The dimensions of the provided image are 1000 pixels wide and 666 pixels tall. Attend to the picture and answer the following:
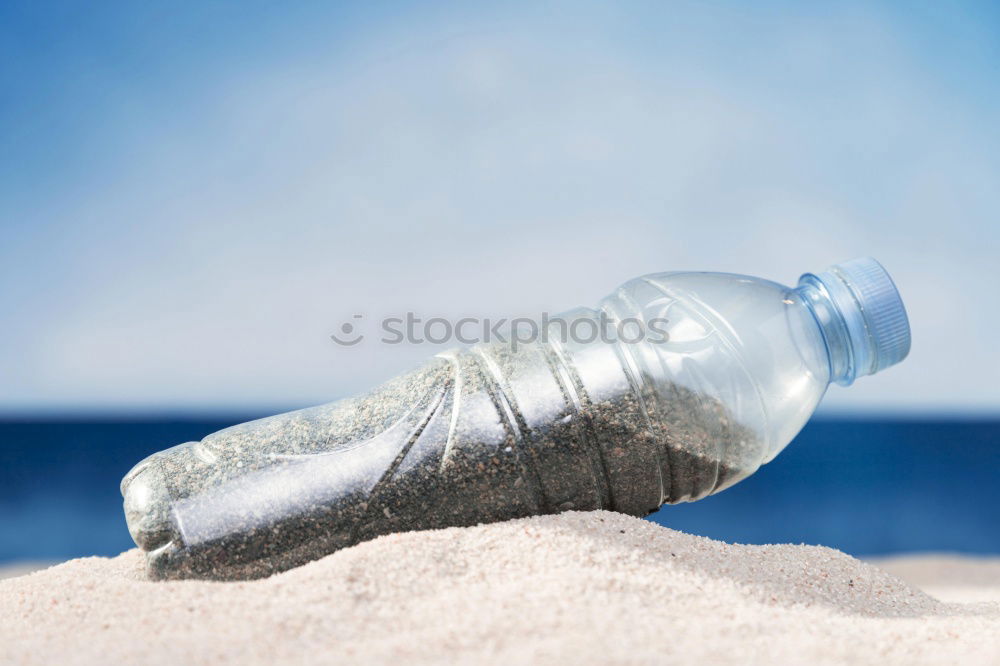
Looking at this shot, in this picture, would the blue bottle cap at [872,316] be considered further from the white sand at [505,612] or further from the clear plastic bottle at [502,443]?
the white sand at [505,612]

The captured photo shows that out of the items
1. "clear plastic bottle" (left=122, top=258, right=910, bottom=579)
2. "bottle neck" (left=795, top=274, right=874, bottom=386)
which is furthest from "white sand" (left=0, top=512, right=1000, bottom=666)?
"bottle neck" (left=795, top=274, right=874, bottom=386)

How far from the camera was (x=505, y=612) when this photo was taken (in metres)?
1.61

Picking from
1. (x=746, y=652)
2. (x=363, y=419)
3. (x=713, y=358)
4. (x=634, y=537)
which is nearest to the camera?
(x=746, y=652)

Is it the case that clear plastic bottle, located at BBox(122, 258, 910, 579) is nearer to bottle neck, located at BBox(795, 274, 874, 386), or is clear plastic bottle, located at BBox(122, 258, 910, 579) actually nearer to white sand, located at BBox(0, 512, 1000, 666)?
bottle neck, located at BBox(795, 274, 874, 386)

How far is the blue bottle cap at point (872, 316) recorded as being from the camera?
244 cm

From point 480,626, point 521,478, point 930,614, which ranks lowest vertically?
point 930,614

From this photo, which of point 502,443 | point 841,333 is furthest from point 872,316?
point 502,443

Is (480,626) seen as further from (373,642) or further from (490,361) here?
(490,361)

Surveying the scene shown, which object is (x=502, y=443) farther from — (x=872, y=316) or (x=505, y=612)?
(x=872, y=316)

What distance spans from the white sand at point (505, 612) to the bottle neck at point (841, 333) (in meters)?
0.66

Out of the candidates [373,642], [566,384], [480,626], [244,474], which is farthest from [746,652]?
[244,474]

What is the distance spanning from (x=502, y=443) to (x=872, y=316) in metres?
1.19

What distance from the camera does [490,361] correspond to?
2279mm

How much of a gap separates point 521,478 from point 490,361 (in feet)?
1.12
